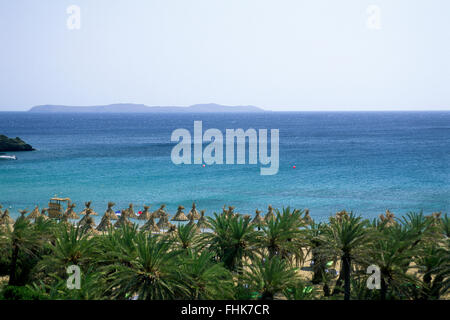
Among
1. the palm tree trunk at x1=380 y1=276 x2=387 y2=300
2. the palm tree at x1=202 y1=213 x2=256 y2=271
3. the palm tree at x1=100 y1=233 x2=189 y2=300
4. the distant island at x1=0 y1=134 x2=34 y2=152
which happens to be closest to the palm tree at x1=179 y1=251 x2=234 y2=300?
the palm tree at x1=100 y1=233 x2=189 y2=300

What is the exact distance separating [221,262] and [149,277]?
4227 millimetres

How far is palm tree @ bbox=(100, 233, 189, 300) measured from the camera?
1562 cm

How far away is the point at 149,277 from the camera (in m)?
15.9

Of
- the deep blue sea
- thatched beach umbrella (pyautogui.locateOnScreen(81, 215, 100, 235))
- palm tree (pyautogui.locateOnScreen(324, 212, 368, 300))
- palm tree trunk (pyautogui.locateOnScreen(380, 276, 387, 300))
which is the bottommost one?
the deep blue sea

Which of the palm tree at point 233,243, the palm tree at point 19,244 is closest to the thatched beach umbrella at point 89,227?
the palm tree at point 19,244

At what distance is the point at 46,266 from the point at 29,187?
4422cm

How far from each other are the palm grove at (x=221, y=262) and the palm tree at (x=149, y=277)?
1.4 inches

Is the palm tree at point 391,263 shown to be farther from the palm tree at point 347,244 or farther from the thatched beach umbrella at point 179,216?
the thatched beach umbrella at point 179,216

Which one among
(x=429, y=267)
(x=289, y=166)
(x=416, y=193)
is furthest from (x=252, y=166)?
(x=429, y=267)

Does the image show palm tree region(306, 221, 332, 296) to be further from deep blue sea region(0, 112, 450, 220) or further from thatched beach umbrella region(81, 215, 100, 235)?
deep blue sea region(0, 112, 450, 220)

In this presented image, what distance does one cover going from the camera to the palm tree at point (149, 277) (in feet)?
51.3

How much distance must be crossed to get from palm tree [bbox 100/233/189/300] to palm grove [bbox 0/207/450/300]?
37mm
